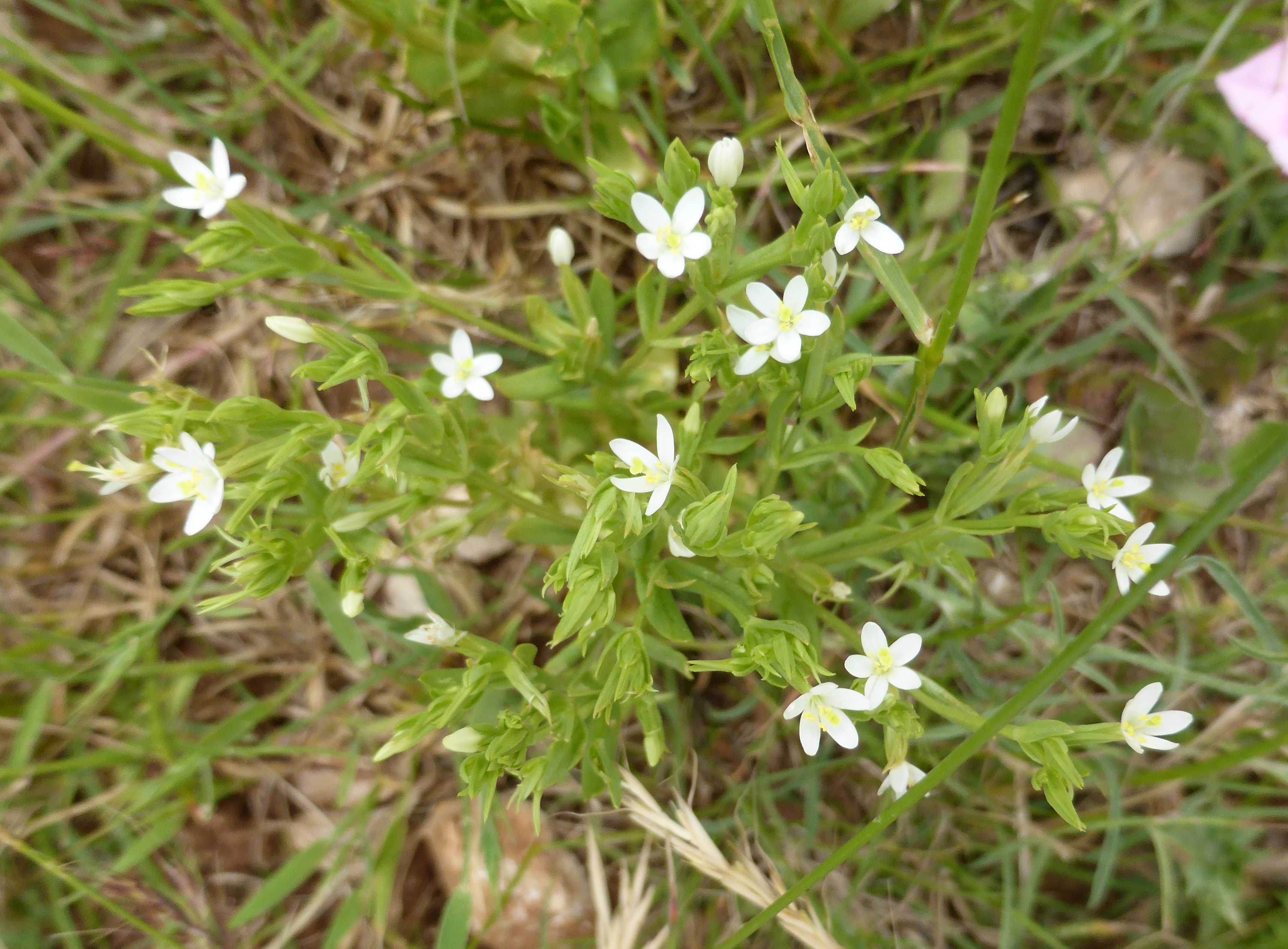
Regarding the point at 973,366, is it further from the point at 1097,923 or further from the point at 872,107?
the point at 1097,923

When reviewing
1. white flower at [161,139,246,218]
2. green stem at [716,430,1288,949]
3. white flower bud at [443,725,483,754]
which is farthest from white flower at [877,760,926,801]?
white flower at [161,139,246,218]

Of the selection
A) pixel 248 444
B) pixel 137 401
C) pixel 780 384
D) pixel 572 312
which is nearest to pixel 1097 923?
pixel 780 384

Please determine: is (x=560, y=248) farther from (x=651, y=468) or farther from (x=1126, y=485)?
(x=1126, y=485)

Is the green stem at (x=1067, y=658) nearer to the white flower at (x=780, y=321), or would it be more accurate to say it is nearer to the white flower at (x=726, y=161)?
the white flower at (x=780, y=321)

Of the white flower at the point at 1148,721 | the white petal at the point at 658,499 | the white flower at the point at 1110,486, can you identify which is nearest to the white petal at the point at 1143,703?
the white flower at the point at 1148,721

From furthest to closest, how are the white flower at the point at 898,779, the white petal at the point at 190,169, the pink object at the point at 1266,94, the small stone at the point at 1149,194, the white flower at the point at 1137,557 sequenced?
the small stone at the point at 1149,194, the pink object at the point at 1266,94, the white petal at the point at 190,169, the white flower at the point at 898,779, the white flower at the point at 1137,557

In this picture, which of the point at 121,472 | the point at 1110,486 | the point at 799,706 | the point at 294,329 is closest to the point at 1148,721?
the point at 1110,486
